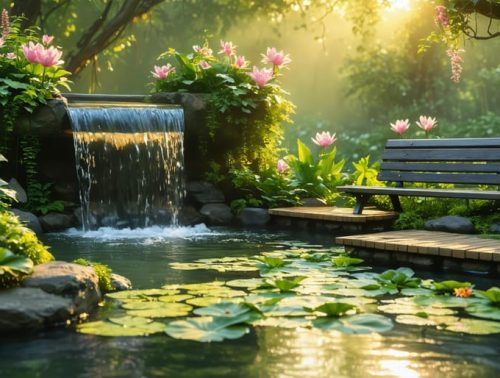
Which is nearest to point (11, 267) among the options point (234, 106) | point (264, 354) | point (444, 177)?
point (264, 354)

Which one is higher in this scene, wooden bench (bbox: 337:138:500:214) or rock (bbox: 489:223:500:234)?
wooden bench (bbox: 337:138:500:214)

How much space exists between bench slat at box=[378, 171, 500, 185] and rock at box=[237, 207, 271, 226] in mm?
1941

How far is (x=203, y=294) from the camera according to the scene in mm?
4719

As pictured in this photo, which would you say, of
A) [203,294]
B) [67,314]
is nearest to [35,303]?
[67,314]

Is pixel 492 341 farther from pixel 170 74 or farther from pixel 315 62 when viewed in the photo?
pixel 315 62

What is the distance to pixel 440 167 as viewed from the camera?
315 inches

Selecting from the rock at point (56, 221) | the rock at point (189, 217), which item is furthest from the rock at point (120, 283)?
the rock at point (189, 217)

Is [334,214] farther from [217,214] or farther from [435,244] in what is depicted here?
[435,244]

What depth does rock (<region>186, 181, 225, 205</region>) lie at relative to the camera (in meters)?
10.2

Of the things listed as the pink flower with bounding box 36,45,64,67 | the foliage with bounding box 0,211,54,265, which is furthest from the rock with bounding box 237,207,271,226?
the foliage with bounding box 0,211,54,265

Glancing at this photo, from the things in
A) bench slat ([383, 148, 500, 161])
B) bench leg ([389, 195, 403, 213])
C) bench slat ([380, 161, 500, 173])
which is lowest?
bench leg ([389, 195, 403, 213])

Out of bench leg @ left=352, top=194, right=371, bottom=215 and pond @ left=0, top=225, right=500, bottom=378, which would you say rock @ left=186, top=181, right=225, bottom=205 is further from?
pond @ left=0, top=225, right=500, bottom=378

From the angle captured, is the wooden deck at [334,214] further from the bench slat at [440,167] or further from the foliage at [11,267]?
the foliage at [11,267]

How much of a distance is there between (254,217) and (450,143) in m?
3.11
